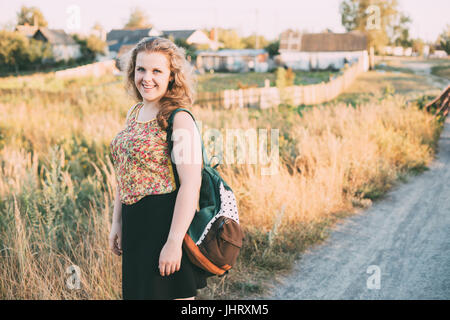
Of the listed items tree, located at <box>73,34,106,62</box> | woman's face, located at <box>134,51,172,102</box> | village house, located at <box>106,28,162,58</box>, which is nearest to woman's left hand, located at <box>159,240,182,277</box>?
woman's face, located at <box>134,51,172,102</box>

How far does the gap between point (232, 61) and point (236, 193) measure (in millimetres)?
47557

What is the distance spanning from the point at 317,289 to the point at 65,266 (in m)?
2.11

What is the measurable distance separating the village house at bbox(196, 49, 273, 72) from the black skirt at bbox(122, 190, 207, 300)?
160 feet

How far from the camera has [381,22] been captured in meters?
41.0

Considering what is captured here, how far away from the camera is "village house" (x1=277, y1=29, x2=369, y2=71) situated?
48.0 m

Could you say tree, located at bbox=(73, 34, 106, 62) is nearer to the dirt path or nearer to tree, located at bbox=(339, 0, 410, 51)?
tree, located at bbox=(339, 0, 410, 51)

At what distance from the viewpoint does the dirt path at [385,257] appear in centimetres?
337

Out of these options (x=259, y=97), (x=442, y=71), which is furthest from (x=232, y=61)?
(x=259, y=97)

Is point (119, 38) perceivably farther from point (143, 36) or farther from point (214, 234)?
point (214, 234)

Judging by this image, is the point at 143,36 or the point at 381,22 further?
the point at 143,36

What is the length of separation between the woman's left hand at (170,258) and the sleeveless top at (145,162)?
26cm

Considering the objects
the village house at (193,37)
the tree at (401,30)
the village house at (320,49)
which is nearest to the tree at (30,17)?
the village house at (193,37)

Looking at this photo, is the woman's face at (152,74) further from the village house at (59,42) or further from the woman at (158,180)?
the village house at (59,42)
